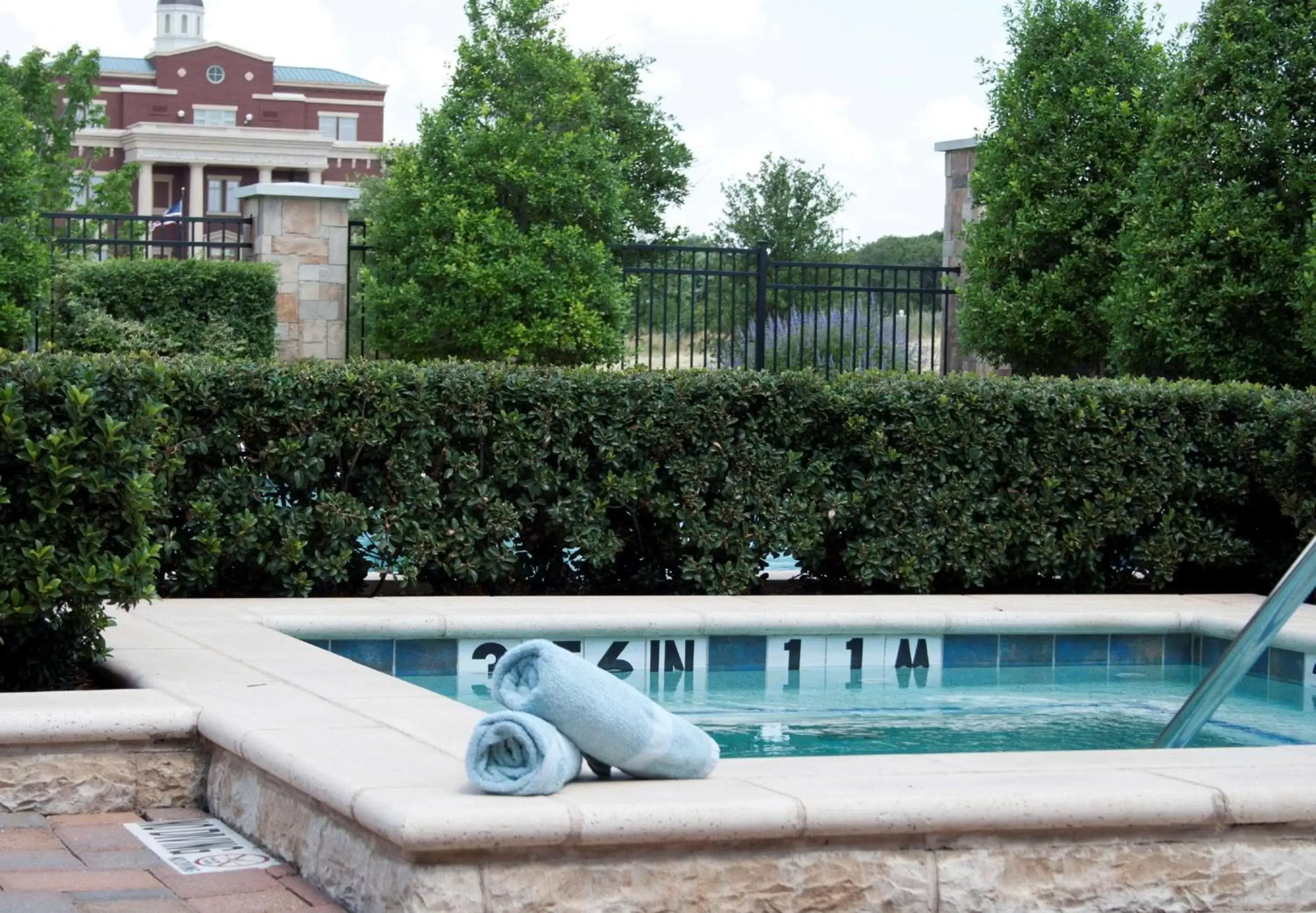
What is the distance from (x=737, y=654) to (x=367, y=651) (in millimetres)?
1566

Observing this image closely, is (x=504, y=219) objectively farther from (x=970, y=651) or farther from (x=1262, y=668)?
(x=1262, y=668)

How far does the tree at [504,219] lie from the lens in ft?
48.9

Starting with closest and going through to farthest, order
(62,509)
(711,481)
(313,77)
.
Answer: (62,509) → (711,481) → (313,77)

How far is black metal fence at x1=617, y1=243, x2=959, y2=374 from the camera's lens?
50.9 feet

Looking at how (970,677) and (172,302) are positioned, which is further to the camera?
(172,302)

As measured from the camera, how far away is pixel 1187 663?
719cm

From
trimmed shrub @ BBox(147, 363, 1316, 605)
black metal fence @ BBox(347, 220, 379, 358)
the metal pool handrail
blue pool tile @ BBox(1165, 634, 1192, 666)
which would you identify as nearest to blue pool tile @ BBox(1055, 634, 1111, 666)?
blue pool tile @ BBox(1165, 634, 1192, 666)

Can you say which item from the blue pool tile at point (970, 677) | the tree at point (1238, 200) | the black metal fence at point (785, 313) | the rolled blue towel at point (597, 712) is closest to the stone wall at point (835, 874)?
the rolled blue towel at point (597, 712)

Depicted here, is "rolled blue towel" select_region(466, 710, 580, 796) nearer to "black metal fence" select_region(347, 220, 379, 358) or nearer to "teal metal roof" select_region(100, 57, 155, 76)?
"black metal fence" select_region(347, 220, 379, 358)

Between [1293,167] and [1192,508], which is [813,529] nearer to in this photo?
[1192,508]

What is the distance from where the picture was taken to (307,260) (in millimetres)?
14742

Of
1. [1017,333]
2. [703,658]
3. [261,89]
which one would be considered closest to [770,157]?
[1017,333]

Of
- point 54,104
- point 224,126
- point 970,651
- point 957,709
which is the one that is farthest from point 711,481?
point 224,126

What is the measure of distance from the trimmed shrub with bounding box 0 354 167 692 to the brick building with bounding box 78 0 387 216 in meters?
61.5
